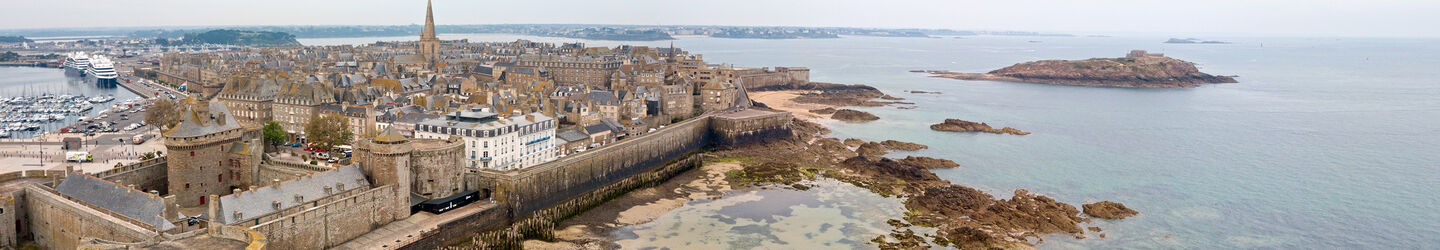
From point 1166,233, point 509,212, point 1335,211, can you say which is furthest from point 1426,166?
point 509,212

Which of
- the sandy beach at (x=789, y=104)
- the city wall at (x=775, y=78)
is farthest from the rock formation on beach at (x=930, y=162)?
the city wall at (x=775, y=78)

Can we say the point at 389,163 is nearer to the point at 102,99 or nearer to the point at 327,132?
the point at 327,132

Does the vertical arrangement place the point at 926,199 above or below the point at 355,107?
below

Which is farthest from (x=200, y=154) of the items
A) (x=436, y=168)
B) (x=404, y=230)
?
(x=404, y=230)

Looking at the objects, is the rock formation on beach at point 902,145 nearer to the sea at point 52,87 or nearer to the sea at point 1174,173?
the sea at point 1174,173

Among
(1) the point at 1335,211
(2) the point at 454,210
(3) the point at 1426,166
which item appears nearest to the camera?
(2) the point at 454,210

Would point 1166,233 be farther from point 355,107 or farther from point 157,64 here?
point 157,64
